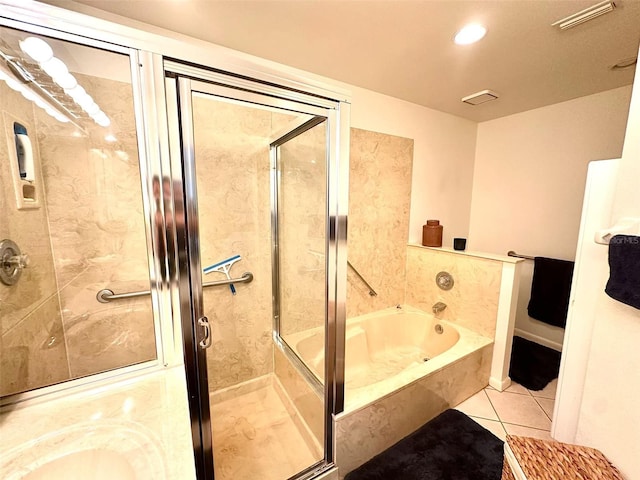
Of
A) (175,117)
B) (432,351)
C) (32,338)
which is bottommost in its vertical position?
(432,351)

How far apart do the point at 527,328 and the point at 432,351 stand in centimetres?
124

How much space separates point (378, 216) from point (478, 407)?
1574mm

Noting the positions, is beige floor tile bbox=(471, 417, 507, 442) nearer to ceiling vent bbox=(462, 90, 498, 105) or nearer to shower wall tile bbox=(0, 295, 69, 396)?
shower wall tile bbox=(0, 295, 69, 396)

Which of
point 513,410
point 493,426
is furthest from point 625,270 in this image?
point 513,410

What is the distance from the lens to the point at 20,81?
887 millimetres

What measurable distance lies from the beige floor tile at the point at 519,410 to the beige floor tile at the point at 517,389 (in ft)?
0.10

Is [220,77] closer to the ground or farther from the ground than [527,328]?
farther from the ground

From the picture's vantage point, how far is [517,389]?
1.86m

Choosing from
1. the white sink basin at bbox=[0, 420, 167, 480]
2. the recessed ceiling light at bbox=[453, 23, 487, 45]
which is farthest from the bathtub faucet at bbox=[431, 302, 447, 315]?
the white sink basin at bbox=[0, 420, 167, 480]

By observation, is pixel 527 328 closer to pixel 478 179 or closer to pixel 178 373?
pixel 478 179

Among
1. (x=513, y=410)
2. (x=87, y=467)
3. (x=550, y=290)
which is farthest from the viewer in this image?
(x=550, y=290)

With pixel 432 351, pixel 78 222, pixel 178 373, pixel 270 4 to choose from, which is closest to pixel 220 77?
pixel 270 4

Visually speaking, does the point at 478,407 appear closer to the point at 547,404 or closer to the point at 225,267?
the point at 547,404

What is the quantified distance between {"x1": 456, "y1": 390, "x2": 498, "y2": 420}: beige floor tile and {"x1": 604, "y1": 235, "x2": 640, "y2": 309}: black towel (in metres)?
1.26
